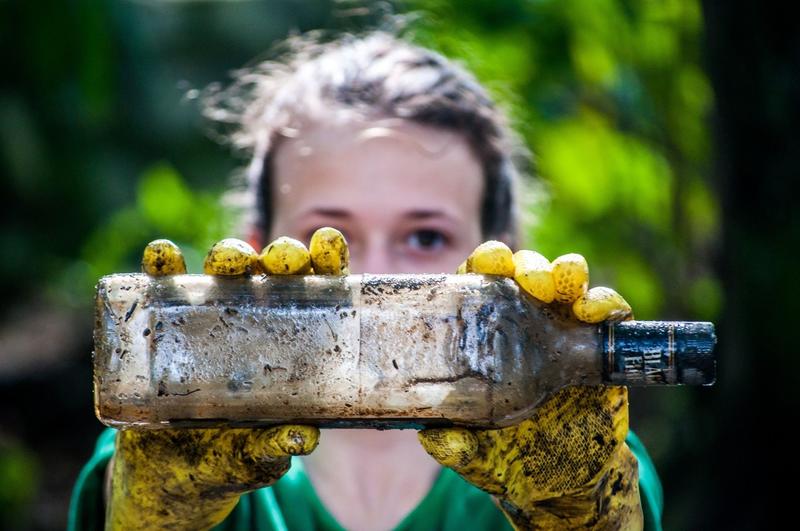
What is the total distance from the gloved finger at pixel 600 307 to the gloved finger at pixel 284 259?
1.15 ft

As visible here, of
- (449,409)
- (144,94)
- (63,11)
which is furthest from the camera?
(144,94)

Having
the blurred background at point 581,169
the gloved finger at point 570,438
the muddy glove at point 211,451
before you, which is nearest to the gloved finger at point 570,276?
the gloved finger at point 570,438

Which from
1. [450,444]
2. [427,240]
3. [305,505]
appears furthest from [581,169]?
[450,444]

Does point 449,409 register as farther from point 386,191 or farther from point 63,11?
point 63,11

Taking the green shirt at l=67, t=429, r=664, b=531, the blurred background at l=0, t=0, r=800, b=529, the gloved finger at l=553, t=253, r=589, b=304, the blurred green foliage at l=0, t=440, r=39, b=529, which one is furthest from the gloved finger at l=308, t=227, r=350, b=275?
the blurred green foliage at l=0, t=440, r=39, b=529

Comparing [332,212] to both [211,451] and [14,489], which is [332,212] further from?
[14,489]

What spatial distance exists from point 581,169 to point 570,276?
2.56m

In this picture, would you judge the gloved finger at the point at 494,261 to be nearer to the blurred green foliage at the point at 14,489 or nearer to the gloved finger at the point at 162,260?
the gloved finger at the point at 162,260

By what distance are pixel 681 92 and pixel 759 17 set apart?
3.07ft

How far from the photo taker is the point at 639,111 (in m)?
3.58

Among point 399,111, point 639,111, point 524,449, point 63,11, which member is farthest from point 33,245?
point 524,449

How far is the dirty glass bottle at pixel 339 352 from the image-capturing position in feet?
3.43

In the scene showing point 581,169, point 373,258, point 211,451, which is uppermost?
point 581,169

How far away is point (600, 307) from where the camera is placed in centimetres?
109
